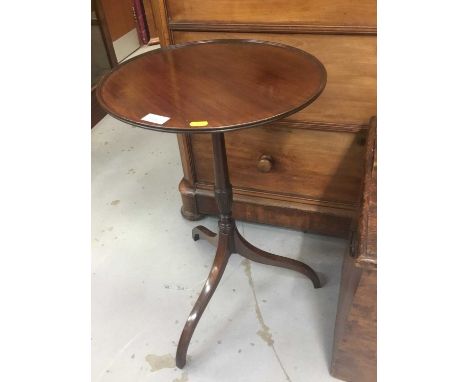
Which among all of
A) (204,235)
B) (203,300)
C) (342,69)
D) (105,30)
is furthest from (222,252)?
(105,30)

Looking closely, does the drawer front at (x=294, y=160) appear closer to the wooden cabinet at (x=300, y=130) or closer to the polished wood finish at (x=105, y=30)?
the wooden cabinet at (x=300, y=130)

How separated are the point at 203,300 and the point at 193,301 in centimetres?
17

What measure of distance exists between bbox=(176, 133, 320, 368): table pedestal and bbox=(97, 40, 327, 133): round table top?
0.62ft

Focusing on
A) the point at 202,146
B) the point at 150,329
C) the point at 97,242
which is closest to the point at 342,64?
the point at 202,146

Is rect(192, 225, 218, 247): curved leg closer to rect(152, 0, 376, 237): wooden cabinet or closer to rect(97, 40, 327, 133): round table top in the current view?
rect(152, 0, 376, 237): wooden cabinet

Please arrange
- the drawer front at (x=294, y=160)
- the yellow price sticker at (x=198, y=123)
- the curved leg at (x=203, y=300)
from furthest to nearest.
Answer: the drawer front at (x=294, y=160) → the curved leg at (x=203, y=300) → the yellow price sticker at (x=198, y=123)

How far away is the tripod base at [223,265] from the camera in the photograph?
1306mm

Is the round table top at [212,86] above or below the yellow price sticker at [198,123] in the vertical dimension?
above

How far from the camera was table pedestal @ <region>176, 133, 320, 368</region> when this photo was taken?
50.4 inches

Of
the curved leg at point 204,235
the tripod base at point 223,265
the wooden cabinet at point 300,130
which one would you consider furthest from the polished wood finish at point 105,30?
the tripod base at point 223,265

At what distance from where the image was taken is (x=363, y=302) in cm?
97

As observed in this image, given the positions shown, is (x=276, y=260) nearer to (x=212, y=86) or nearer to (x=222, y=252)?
(x=222, y=252)

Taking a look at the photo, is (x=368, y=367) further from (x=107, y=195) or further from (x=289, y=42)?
(x=107, y=195)

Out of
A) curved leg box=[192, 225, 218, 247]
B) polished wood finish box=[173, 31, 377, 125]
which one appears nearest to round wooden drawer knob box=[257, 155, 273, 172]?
polished wood finish box=[173, 31, 377, 125]
